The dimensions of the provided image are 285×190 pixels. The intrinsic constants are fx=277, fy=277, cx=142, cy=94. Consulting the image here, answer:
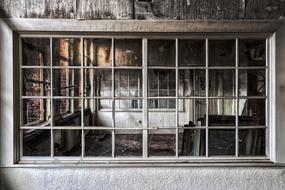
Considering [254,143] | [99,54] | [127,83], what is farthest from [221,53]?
[127,83]

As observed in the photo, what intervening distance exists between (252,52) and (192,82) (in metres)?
4.36

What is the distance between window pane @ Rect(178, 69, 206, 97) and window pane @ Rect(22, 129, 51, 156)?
15.0ft

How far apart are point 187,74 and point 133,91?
191cm

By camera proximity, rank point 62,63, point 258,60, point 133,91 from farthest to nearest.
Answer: point 133,91 → point 62,63 → point 258,60

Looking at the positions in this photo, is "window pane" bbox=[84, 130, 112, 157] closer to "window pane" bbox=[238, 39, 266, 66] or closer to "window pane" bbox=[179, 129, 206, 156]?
"window pane" bbox=[179, 129, 206, 156]

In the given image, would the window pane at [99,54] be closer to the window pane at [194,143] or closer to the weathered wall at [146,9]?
the window pane at [194,143]

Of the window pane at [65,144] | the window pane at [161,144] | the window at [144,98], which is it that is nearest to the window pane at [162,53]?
the window at [144,98]

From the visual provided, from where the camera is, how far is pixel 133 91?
30.5 feet

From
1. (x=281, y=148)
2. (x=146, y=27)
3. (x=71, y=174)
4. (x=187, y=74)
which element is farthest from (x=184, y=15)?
(x=187, y=74)

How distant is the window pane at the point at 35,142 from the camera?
3.67 metres

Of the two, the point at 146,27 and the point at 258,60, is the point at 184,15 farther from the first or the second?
the point at 258,60

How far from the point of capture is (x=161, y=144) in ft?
23.2

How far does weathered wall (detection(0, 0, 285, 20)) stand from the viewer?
3.22m

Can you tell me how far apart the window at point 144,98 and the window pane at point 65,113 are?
0.07 ft
